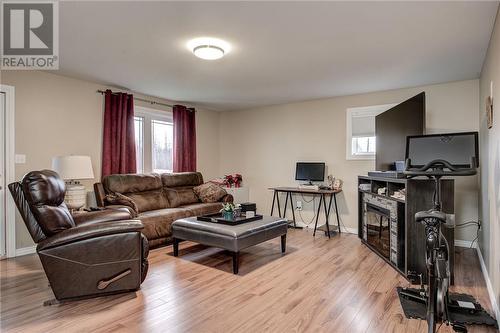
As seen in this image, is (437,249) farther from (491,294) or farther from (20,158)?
(20,158)

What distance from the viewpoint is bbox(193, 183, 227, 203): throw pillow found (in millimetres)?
5117

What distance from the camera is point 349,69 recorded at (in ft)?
11.9

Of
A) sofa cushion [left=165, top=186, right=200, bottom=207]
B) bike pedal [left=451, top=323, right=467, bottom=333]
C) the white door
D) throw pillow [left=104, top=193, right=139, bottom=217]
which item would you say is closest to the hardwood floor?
bike pedal [left=451, top=323, right=467, bottom=333]

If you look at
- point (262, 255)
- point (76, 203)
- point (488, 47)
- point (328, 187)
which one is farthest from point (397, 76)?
point (76, 203)

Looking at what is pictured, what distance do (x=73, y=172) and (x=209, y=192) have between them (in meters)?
2.18

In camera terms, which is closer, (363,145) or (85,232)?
(85,232)

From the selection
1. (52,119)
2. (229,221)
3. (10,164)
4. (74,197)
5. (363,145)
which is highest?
(52,119)

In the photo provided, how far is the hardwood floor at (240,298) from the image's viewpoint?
6.81 ft

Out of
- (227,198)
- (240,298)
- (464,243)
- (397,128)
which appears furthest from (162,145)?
(464,243)

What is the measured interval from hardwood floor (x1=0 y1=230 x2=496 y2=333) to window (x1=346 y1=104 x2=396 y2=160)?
6.03ft

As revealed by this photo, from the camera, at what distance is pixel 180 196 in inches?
196

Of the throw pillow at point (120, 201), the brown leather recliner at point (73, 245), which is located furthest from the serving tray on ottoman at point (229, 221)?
the brown leather recliner at point (73, 245)

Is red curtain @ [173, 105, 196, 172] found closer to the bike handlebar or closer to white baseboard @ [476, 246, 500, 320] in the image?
the bike handlebar

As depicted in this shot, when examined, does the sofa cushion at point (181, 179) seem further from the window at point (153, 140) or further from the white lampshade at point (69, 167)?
the white lampshade at point (69, 167)
